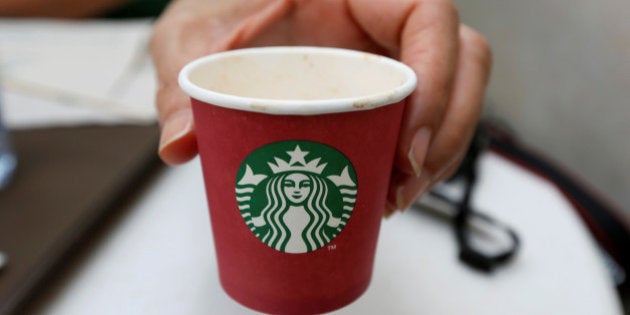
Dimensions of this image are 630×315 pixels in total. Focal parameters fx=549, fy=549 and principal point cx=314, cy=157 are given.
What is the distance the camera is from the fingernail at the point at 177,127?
41 cm

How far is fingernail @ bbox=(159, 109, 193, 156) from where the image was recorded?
1.34 feet

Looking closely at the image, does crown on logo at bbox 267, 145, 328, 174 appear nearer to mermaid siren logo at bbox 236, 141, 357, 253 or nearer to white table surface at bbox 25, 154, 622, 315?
mermaid siren logo at bbox 236, 141, 357, 253

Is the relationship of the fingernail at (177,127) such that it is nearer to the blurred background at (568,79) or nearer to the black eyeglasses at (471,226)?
the black eyeglasses at (471,226)

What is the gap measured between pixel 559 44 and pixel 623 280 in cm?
45

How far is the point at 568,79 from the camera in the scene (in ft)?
3.38

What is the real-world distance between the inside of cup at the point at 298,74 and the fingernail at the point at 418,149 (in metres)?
0.05

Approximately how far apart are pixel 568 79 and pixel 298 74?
30.2 inches

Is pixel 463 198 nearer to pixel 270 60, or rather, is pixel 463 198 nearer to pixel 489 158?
pixel 489 158

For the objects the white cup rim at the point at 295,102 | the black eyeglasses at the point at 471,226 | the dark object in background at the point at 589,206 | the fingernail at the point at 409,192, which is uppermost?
the white cup rim at the point at 295,102

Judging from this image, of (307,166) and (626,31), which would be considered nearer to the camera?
(307,166)

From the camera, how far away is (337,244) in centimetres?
36

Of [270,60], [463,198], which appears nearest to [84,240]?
[270,60]

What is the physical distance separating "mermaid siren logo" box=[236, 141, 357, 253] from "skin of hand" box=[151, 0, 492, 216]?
0.10 meters

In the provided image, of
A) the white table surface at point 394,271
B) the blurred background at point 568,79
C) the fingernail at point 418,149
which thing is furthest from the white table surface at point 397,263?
the blurred background at point 568,79
